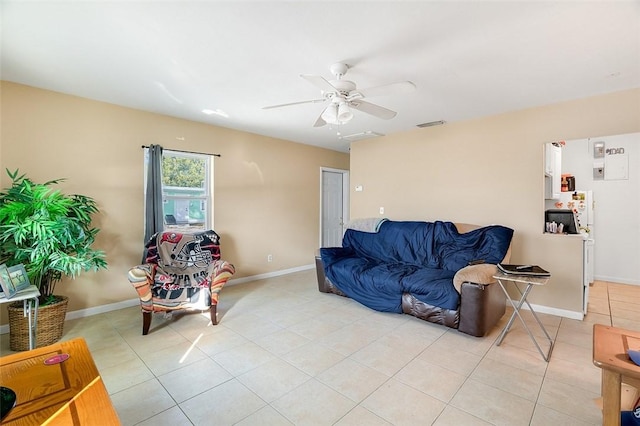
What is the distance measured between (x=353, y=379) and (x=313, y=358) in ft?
1.38

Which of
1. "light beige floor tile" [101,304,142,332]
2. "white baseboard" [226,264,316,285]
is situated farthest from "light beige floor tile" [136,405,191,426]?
"white baseboard" [226,264,316,285]

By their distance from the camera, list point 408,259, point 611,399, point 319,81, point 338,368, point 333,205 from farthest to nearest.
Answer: point 333,205 → point 408,259 → point 338,368 → point 319,81 → point 611,399

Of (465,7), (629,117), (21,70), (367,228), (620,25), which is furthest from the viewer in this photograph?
(367,228)

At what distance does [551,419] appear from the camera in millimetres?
1705

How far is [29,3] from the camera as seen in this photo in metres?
1.72

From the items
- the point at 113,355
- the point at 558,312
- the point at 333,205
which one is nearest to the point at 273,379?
the point at 113,355

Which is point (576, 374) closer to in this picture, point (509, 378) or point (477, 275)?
point (509, 378)

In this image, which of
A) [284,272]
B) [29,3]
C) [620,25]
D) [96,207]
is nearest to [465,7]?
[620,25]

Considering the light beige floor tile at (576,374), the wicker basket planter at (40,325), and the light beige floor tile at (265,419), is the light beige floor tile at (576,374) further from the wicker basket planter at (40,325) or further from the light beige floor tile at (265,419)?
the wicker basket planter at (40,325)

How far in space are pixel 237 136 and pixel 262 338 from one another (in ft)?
10.5

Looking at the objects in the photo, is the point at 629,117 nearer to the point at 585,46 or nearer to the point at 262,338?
the point at 585,46

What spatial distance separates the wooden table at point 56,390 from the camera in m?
1.02

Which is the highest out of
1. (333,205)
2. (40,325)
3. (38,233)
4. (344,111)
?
(344,111)

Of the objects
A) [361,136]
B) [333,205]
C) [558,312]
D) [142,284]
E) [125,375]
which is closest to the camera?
[125,375]
